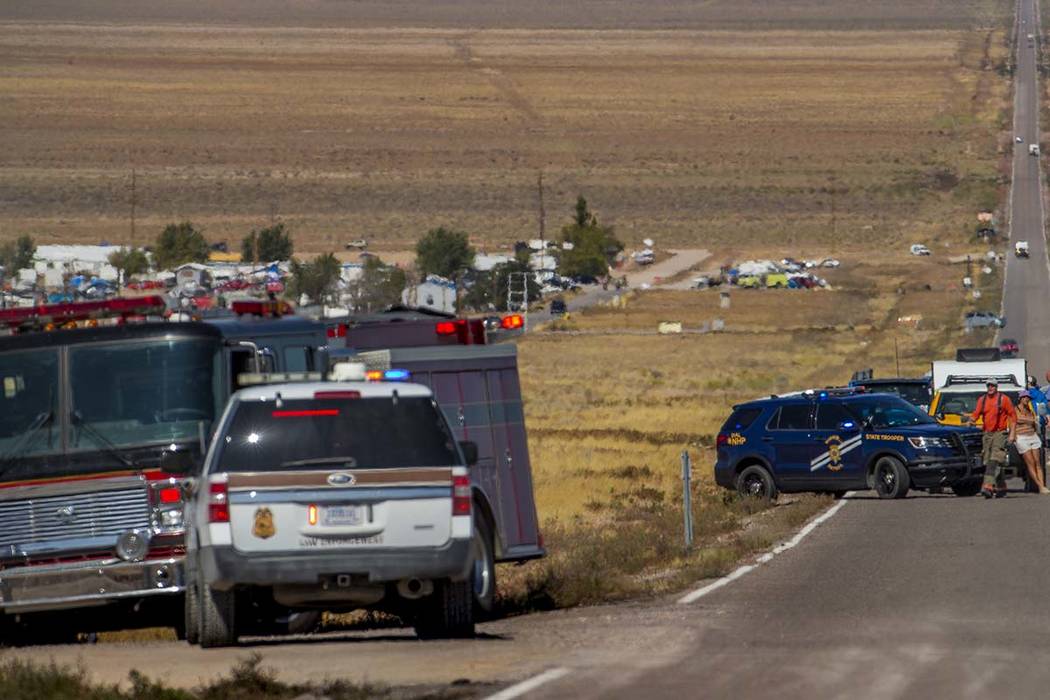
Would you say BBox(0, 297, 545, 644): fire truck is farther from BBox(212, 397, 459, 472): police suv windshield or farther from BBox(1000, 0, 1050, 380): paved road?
BBox(1000, 0, 1050, 380): paved road

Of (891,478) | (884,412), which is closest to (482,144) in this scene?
(884,412)

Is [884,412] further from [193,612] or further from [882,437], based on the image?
[193,612]

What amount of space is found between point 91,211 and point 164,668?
12722cm

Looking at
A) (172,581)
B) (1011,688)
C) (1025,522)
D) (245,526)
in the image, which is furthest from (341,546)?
(1025,522)

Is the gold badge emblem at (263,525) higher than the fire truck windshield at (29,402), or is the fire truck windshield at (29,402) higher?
the fire truck windshield at (29,402)

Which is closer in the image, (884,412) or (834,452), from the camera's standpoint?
(834,452)

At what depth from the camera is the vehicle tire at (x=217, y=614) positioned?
513 inches

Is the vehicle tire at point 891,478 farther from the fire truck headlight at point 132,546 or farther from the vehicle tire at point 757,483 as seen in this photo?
the fire truck headlight at point 132,546

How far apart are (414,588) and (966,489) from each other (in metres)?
16.4

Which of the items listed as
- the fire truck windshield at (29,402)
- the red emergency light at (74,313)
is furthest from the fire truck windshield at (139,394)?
the red emergency light at (74,313)

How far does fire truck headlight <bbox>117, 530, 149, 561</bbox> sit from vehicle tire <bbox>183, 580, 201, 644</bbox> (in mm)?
988

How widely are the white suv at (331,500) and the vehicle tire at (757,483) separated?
15.1 m

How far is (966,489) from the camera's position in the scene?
27688 millimetres

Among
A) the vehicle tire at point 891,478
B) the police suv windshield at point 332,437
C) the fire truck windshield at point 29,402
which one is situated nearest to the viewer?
the police suv windshield at point 332,437
